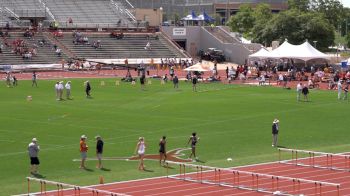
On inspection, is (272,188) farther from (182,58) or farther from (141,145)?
(182,58)

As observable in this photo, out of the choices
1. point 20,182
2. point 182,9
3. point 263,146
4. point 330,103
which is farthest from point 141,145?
point 182,9

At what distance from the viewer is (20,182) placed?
30672 mm

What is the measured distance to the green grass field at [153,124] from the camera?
1368 inches

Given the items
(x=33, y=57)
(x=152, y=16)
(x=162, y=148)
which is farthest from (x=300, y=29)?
(x=162, y=148)

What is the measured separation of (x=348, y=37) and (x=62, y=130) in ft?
285

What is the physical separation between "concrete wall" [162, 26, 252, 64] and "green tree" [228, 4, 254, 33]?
2730 centimetres

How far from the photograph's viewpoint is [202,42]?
106m

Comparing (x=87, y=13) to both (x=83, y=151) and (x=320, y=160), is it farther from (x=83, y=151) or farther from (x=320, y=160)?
(x=83, y=151)

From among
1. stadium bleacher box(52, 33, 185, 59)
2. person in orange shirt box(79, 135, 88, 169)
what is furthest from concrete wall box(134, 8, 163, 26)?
person in orange shirt box(79, 135, 88, 169)

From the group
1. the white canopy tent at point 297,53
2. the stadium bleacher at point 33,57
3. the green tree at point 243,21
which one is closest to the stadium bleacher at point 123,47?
the stadium bleacher at point 33,57

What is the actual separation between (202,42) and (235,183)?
2997 inches

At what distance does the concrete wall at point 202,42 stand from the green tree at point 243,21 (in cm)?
2730

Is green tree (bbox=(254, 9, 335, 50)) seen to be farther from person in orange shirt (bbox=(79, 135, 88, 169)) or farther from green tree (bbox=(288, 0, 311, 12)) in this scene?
person in orange shirt (bbox=(79, 135, 88, 169))

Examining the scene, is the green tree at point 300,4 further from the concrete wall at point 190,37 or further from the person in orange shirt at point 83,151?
the person in orange shirt at point 83,151
